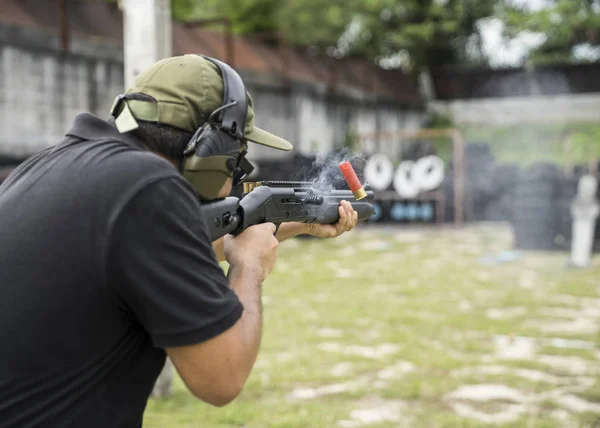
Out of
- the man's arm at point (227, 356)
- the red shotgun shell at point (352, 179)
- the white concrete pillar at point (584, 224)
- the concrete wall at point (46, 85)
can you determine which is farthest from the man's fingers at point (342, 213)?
the white concrete pillar at point (584, 224)

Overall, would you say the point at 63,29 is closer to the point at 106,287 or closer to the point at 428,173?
the point at 106,287

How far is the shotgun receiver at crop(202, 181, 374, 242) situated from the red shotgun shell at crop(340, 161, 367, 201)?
5.0 inches

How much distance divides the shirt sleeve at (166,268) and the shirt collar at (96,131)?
0.22 m

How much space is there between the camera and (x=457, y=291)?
295 inches

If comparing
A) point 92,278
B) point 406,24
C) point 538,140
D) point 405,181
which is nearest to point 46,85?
point 92,278

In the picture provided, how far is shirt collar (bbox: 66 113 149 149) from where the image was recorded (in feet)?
5.09

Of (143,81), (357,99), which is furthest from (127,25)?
(357,99)

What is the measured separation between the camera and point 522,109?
2044 cm

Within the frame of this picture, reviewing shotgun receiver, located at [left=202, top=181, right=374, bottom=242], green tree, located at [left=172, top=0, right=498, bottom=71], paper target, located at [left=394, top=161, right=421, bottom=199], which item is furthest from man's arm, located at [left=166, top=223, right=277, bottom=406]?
green tree, located at [left=172, top=0, right=498, bottom=71]

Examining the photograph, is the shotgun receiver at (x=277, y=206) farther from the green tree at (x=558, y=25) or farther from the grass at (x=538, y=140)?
the green tree at (x=558, y=25)

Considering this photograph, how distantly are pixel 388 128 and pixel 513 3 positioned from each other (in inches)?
248

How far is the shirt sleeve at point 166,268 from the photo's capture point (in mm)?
1375

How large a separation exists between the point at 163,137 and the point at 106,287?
1.29ft

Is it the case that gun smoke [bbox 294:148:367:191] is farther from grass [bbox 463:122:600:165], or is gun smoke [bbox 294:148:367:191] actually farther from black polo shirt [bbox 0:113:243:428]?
grass [bbox 463:122:600:165]
